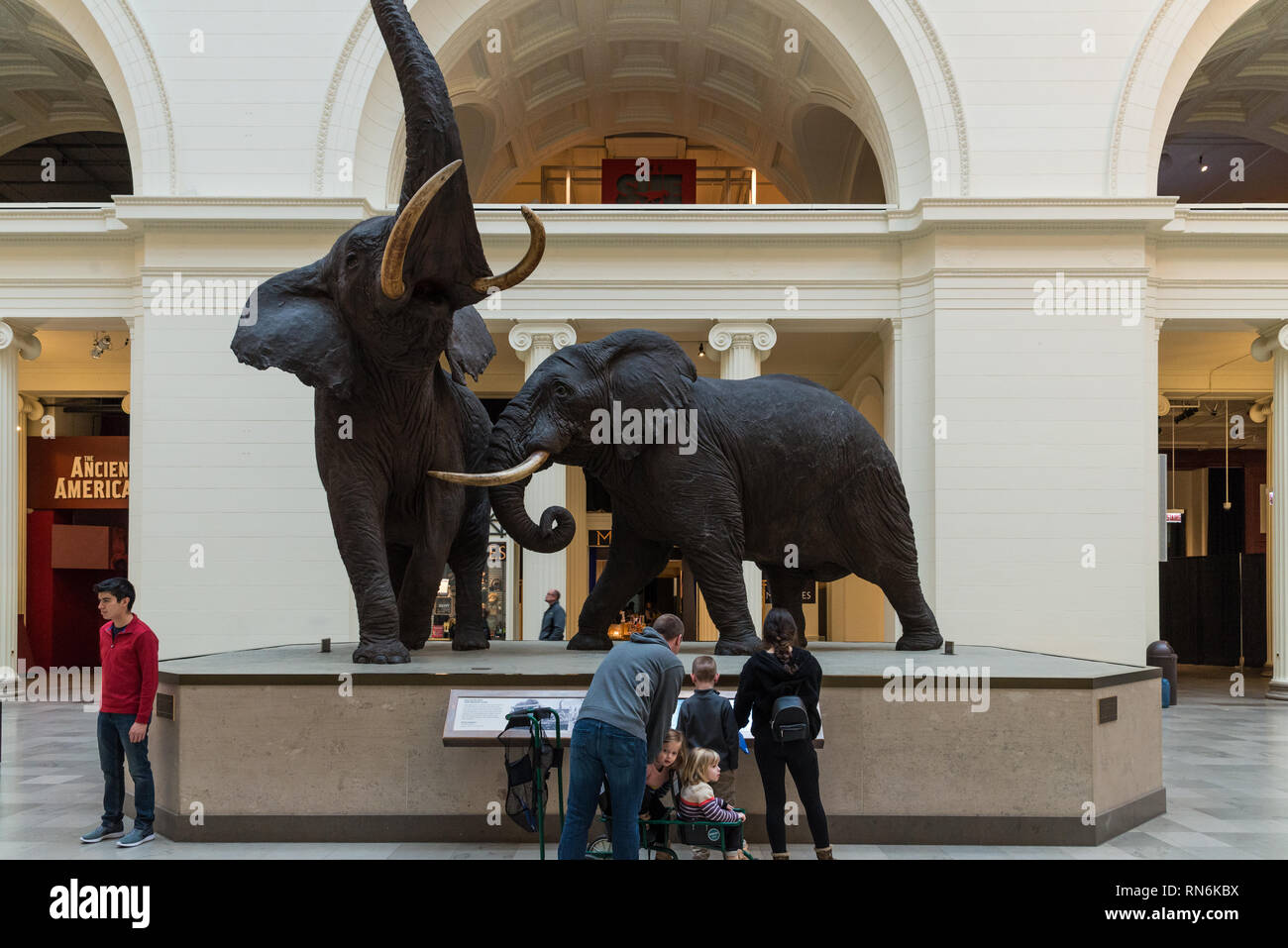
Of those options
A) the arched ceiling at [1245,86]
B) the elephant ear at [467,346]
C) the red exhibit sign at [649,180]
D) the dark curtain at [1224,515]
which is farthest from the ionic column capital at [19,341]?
the dark curtain at [1224,515]

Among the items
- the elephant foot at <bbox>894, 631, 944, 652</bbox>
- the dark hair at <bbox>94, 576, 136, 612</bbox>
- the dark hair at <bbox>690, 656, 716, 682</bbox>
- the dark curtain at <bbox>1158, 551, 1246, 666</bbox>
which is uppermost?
the dark hair at <bbox>94, 576, 136, 612</bbox>

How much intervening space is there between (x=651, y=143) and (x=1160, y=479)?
1410cm

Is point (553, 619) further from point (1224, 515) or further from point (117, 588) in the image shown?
point (1224, 515)

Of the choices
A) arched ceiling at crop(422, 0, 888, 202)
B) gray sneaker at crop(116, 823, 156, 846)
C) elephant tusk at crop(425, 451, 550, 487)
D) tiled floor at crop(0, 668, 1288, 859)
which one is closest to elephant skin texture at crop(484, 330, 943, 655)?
elephant tusk at crop(425, 451, 550, 487)

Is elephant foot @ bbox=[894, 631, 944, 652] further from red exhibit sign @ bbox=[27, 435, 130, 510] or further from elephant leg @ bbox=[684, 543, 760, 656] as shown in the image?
red exhibit sign @ bbox=[27, 435, 130, 510]

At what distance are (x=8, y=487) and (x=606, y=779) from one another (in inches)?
684

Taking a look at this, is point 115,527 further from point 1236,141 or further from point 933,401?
point 1236,141

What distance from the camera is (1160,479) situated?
17.0 meters

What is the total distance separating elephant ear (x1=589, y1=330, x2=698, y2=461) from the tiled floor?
3.07 m

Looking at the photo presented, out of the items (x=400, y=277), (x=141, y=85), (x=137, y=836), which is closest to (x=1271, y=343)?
Result: (x=400, y=277)

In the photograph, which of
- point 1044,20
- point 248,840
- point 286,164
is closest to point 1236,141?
point 1044,20

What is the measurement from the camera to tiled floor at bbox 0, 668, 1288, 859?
6453 mm

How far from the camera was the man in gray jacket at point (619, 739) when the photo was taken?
16.9ft
